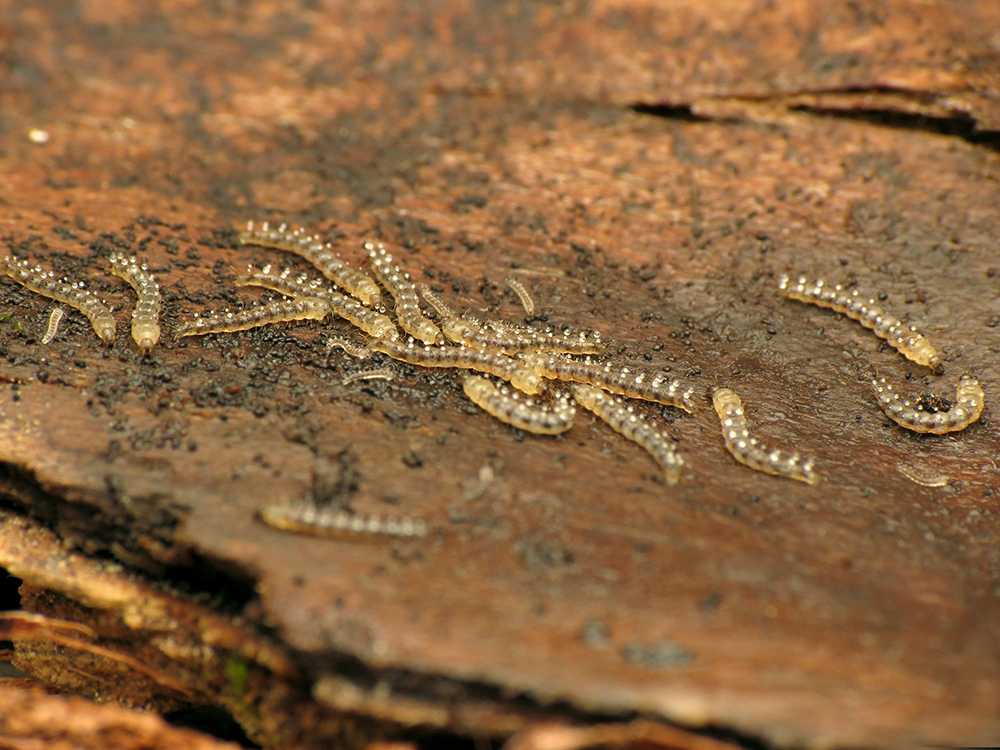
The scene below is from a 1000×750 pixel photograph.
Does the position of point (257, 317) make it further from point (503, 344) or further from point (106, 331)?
point (503, 344)

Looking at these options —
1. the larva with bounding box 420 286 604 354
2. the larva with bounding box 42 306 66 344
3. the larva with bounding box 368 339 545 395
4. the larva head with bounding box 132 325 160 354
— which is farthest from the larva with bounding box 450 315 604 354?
the larva with bounding box 42 306 66 344

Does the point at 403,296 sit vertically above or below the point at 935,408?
below

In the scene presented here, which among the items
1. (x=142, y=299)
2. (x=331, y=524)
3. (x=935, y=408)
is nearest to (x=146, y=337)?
(x=142, y=299)

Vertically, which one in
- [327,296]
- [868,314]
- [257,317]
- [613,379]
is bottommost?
[257,317]

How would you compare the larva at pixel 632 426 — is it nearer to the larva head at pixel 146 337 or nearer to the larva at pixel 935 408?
the larva at pixel 935 408

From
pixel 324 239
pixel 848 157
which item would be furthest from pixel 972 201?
pixel 324 239

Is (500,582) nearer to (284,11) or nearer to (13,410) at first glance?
(13,410)
